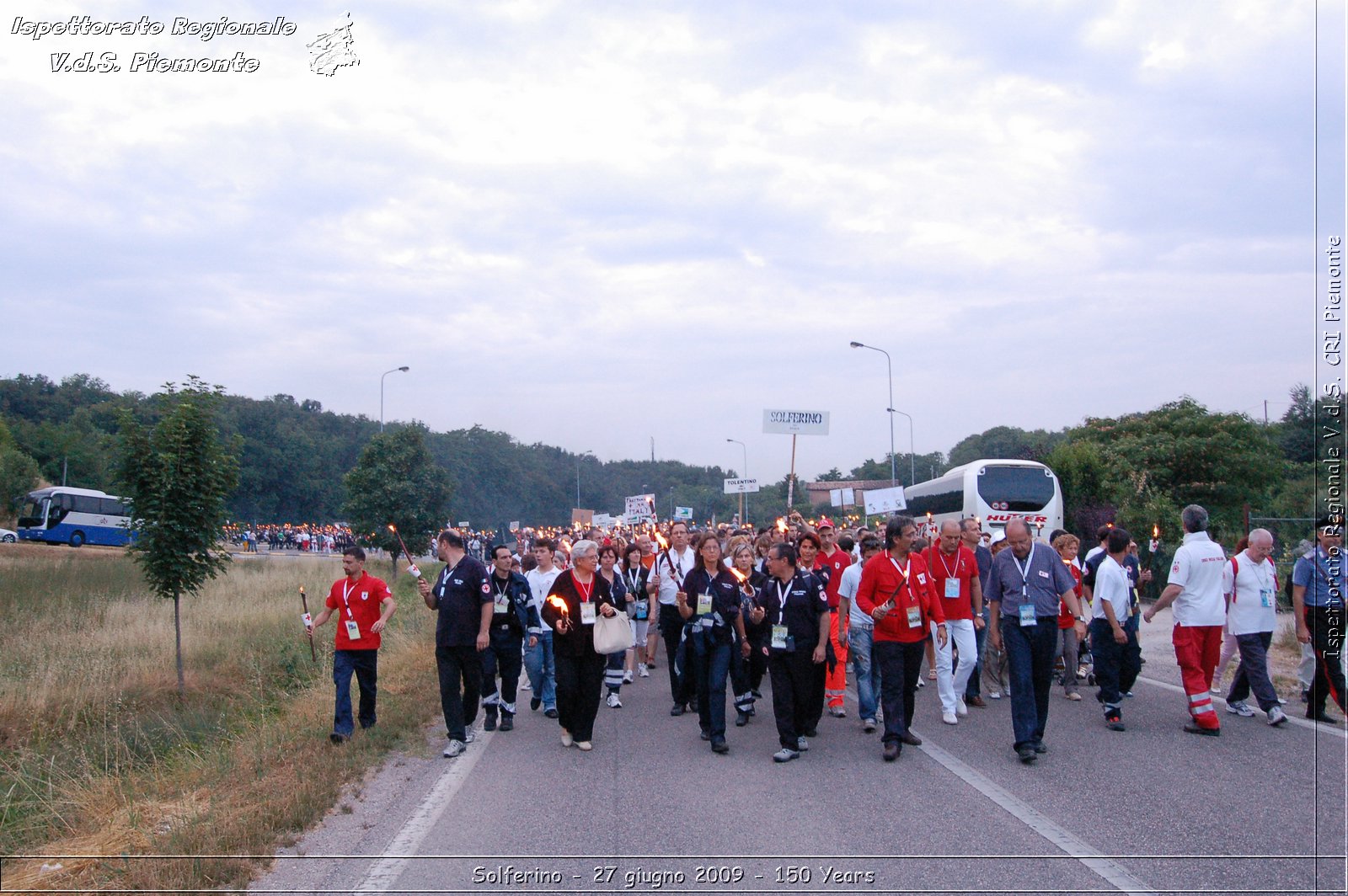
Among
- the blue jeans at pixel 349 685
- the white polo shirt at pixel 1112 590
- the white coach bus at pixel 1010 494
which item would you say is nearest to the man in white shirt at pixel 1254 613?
the white polo shirt at pixel 1112 590

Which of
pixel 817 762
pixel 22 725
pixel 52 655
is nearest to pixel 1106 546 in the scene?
pixel 817 762

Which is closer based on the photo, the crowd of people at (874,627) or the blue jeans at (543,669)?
the crowd of people at (874,627)

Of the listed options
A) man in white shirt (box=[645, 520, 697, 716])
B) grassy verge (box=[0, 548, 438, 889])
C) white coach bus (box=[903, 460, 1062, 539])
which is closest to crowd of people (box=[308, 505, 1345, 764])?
grassy verge (box=[0, 548, 438, 889])

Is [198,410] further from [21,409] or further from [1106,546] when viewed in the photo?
[21,409]

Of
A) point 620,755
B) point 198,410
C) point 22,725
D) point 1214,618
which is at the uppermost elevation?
point 198,410

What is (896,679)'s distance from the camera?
7812mm

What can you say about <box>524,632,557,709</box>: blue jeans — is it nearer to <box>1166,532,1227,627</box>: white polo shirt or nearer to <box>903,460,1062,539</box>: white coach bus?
<box>1166,532,1227,627</box>: white polo shirt

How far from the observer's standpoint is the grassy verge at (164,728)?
5.76 metres

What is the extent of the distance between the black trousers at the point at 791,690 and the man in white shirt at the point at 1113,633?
281cm

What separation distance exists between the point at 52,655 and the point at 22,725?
11.5 ft

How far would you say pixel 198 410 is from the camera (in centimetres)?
1480

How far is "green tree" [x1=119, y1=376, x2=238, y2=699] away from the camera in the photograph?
14.5 m

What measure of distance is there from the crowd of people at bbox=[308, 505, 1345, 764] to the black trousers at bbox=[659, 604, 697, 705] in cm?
5

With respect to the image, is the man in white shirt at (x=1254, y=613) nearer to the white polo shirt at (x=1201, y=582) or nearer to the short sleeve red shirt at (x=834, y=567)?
the white polo shirt at (x=1201, y=582)
